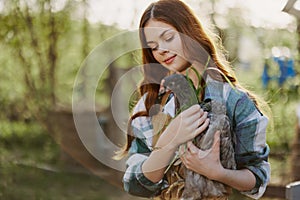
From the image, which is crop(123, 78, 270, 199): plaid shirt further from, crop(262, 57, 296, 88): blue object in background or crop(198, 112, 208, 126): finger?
crop(262, 57, 296, 88): blue object in background

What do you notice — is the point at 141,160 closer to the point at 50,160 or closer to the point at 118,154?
the point at 118,154

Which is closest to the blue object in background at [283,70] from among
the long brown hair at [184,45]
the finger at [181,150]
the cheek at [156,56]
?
the long brown hair at [184,45]

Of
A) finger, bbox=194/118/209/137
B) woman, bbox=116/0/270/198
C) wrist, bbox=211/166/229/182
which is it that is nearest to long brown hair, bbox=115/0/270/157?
woman, bbox=116/0/270/198

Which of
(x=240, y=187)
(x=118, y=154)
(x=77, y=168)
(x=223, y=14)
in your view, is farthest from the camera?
(x=77, y=168)

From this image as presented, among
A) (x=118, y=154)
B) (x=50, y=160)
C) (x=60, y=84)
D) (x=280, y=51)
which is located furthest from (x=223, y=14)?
(x=118, y=154)

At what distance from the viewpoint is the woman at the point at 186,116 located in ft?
6.47

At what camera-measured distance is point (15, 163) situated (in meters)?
6.84

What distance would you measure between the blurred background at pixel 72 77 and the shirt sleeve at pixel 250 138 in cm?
320

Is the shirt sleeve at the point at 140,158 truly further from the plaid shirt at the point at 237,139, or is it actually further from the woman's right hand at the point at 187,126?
the woman's right hand at the point at 187,126

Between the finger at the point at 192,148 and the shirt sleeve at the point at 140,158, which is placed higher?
the finger at the point at 192,148

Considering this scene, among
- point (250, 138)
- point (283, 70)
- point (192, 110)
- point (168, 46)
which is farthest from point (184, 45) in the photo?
point (283, 70)

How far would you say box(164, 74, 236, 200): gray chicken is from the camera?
1.97 meters

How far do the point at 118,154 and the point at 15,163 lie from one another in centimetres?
473

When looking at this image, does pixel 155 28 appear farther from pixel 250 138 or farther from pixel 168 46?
pixel 250 138
